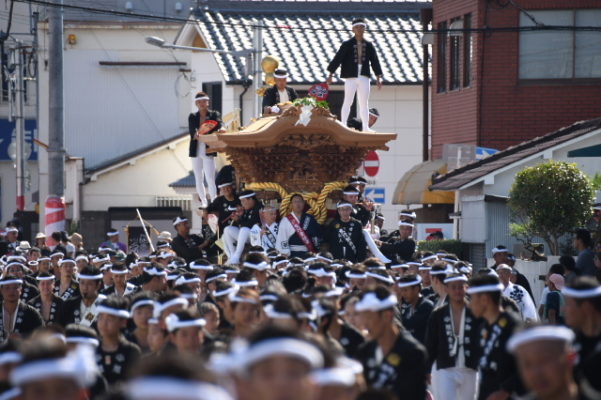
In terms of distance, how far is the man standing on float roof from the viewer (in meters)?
21.7

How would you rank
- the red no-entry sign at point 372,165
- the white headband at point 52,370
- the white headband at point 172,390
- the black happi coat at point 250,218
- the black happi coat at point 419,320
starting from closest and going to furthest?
the white headband at point 172,390 → the white headband at point 52,370 → the black happi coat at point 419,320 → the black happi coat at point 250,218 → the red no-entry sign at point 372,165

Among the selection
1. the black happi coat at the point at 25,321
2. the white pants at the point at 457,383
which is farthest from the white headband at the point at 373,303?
the black happi coat at the point at 25,321

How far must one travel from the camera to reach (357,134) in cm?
1973

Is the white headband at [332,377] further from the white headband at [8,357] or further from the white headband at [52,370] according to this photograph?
the white headband at [8,357]

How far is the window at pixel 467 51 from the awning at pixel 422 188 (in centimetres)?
205

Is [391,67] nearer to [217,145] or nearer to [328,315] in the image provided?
[217,145]

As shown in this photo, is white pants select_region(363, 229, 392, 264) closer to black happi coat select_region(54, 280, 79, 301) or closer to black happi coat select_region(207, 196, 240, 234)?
black happi coat select_region(207, 196, 240, 234)

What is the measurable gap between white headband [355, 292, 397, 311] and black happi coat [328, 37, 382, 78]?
1310cm

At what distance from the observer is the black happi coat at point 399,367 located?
27.4 ft

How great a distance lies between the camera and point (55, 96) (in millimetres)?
24156

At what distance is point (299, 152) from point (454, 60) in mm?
11757

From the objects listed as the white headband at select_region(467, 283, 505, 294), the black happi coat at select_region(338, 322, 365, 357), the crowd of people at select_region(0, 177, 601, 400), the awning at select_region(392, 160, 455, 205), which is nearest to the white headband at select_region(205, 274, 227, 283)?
the crowd of people at select_region(0, 177, 601, 400)

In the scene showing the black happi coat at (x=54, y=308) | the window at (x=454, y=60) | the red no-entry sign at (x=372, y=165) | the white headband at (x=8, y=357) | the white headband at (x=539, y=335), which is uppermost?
the window at (x=454, y=60)

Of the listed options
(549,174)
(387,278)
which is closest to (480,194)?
(549,174)
